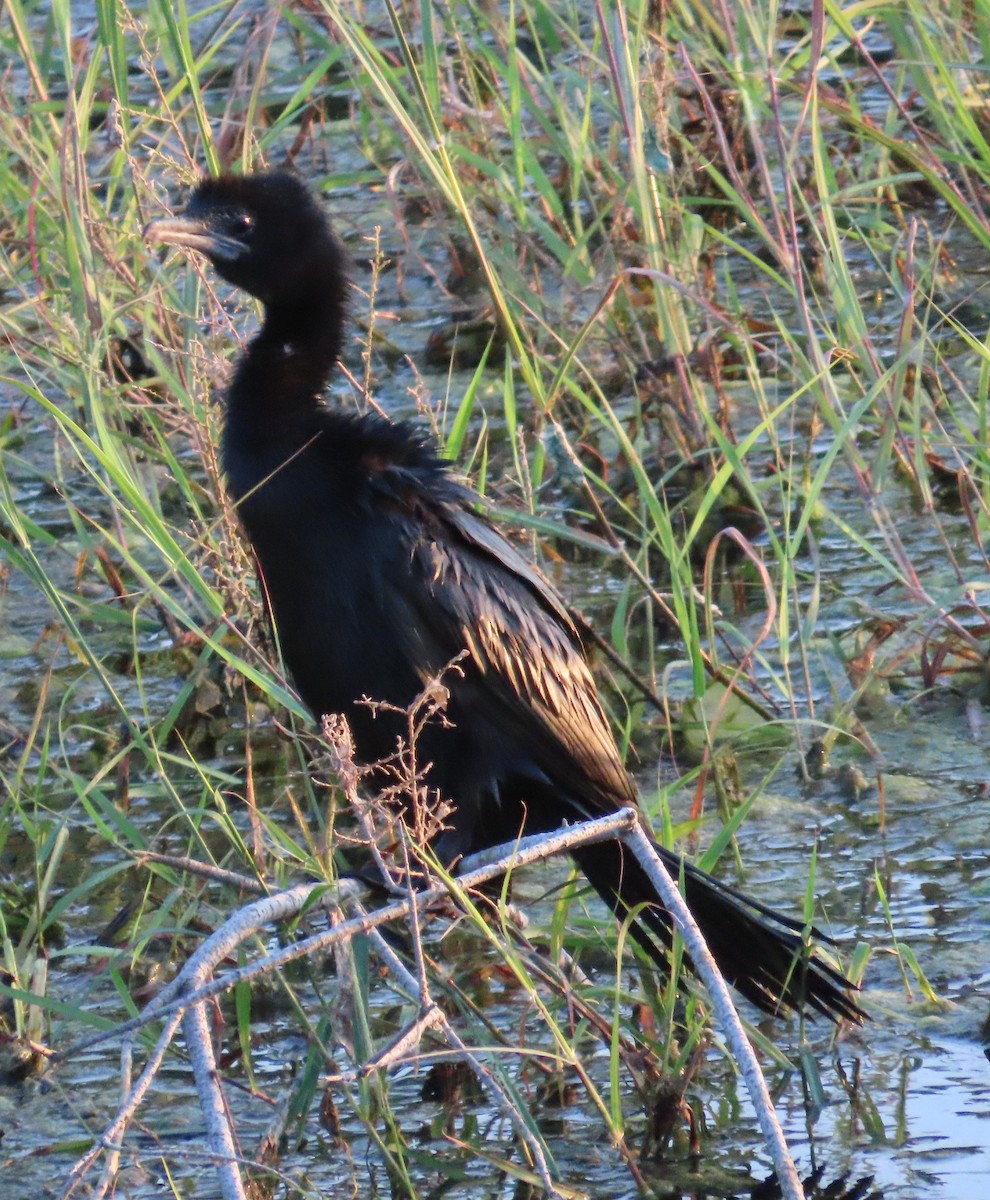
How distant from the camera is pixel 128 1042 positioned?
2711 millimetres

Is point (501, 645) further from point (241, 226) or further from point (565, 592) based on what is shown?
point (565, 592)

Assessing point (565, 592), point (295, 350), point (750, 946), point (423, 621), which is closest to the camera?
point (750, 946)

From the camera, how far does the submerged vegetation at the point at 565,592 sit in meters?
3.36

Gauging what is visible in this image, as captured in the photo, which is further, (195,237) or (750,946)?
(195,237)

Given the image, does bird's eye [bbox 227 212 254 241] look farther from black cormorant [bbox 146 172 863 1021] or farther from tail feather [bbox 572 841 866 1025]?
tail feather [bbox 572 841 866 1025]

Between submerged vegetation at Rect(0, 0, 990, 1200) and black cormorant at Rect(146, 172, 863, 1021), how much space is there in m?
0.14

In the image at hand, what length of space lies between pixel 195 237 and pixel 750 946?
1781 millimetres

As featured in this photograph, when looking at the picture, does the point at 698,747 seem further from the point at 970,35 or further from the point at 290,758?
the point at 970,35

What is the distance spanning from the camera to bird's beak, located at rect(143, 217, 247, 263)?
12.6ft

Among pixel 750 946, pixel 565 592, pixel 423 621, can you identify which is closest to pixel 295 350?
pixel 423 621

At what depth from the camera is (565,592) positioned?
17.6 ft

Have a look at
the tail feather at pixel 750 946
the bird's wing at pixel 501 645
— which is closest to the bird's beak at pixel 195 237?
the bird's wing at pixel 501 645

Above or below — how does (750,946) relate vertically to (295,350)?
below

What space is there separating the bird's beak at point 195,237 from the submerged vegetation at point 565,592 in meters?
0.15
